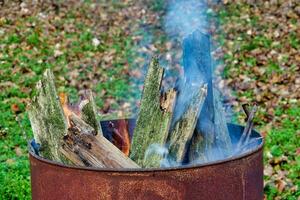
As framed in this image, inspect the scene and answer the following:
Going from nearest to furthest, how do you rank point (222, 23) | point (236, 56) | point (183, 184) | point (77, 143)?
point (183, 184) → point (77, 143) → point (236, 56) → point (222, 23)

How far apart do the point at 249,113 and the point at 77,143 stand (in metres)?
0.92

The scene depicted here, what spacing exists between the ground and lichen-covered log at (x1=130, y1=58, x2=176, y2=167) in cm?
195

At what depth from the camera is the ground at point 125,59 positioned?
5137 mm

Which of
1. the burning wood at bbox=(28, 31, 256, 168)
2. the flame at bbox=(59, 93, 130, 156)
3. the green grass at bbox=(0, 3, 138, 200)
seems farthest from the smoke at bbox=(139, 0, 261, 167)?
the green grass at bbox=(0, 3, 138, 200)

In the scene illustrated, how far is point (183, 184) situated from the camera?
2.28m

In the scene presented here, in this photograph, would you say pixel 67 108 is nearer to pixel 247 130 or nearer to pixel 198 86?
pixel 198 86

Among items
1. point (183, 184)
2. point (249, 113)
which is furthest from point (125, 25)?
point (183, 184)

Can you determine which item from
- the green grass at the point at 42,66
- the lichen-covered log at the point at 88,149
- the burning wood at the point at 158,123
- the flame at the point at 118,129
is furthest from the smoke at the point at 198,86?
the green grass at the point at 42,66

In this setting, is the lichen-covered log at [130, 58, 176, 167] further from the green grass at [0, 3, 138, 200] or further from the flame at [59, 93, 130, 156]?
the green grass at [0, 3, 138, 200]

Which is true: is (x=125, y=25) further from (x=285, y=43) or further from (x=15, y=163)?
(x=15, y=163)

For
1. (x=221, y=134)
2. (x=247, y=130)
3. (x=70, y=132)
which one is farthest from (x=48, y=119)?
(x=247, y=130)

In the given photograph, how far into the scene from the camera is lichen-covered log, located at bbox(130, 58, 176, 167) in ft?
8.62

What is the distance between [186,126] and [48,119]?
0.64m

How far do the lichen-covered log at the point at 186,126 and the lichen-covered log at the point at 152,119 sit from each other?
44mm
